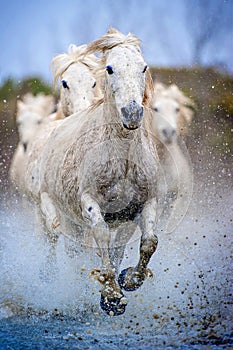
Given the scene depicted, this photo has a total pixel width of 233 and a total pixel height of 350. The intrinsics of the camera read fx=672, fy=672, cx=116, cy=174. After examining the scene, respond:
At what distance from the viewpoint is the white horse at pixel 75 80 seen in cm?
605

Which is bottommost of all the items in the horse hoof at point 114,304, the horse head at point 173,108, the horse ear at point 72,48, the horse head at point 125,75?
the horse hoof at point 114,304

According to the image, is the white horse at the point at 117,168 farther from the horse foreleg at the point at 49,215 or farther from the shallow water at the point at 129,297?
the horse foreleg at the point at 49,215

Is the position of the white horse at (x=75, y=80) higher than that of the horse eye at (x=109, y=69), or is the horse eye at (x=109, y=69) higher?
the white horse at (x=75, y=80)

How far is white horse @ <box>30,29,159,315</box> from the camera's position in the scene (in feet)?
→ 13.6

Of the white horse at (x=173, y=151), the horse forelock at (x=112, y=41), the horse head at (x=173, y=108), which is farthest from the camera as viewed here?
the horse head at (x=173, y=108)

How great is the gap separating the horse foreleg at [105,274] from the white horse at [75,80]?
6.01ft

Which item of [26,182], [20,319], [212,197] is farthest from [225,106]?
[20,319]

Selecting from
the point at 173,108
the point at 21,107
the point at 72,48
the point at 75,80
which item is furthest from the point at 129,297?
the point at 21,107

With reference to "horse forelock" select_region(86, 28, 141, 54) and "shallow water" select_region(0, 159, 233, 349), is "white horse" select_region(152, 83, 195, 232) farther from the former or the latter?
"horse forelock" select_region(86, 28, 141, 54)

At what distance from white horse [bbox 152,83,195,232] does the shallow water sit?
386 millimetres

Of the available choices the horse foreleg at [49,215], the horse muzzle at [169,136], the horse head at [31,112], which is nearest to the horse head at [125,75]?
the horse foreleg at [49,215]

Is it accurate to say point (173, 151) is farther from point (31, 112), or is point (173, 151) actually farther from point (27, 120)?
point (31, 112)

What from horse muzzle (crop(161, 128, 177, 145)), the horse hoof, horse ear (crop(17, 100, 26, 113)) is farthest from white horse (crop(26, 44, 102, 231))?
horse ear (crop(17, 100, 26, 113))

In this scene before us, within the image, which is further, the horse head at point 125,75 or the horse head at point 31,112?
the horse head at point 31,112
